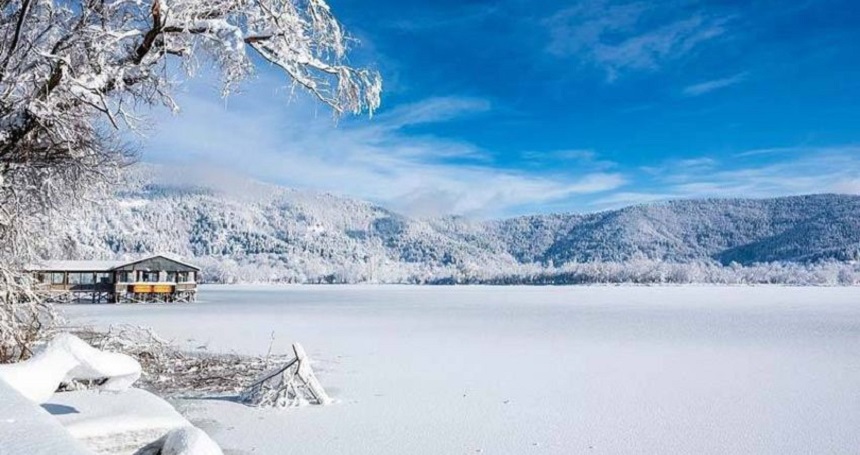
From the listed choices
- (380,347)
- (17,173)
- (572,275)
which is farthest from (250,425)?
(572,275)

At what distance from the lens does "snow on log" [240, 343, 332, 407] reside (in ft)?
29.7

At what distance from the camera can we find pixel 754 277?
429ft

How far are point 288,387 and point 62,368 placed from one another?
197 inches

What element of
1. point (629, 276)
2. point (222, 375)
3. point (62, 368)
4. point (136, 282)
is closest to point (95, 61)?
point (62, 368)

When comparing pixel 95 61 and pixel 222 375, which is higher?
pixel 95 61

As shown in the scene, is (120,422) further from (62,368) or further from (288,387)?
(288,387)

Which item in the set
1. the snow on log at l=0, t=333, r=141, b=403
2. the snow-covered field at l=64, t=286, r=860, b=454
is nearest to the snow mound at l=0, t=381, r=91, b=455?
the snow on log at l=0, t=333, r=141, b=403

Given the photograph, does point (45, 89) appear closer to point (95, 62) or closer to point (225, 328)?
point (95, 62)

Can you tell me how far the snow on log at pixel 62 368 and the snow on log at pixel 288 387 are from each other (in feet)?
12.2

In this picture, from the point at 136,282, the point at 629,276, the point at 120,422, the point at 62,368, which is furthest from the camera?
the point at 629,276

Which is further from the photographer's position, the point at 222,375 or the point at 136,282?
the point at 136,282

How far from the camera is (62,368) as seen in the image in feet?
14.2

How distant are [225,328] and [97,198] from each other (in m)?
15.7

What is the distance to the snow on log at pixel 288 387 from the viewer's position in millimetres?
9055
